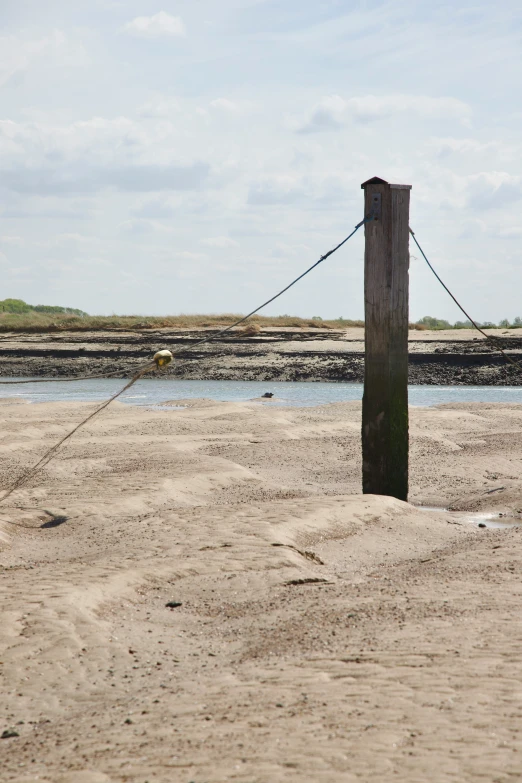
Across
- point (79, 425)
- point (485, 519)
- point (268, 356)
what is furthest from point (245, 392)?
point (79, 425)

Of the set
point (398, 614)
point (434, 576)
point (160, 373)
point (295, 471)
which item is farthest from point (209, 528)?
point (160, 373)

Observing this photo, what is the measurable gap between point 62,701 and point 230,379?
34158mm

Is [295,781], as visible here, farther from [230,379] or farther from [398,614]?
[230,379]

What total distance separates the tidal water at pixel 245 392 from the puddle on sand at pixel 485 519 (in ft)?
49.4

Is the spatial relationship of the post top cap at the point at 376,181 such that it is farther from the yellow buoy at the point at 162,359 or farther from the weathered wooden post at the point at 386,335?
the yellow buoy at the point at 162,359

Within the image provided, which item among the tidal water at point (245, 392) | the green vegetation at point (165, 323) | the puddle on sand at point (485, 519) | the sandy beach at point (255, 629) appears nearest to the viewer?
the sandy beach at point (255, 629)

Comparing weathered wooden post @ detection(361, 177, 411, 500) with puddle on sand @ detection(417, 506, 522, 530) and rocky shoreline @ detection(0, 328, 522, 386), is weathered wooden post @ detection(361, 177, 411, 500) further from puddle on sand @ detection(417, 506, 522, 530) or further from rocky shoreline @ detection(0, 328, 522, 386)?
rocky shoreline @ detection(0, 328, 522, 386)

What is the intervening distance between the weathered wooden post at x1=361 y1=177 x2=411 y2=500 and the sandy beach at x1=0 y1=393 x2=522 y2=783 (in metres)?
0.50

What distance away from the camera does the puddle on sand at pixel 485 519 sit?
977 cm

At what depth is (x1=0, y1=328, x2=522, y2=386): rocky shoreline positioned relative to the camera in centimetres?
A: 3662

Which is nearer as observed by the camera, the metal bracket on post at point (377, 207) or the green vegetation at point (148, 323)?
the metal bracket on post at point (377, 207)

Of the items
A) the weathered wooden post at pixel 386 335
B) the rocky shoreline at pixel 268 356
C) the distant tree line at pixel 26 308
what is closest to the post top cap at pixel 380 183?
the weathered wooden post at pixel 386 335

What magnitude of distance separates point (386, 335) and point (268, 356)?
32.0 metres

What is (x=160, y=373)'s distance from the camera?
40469 millimetres
